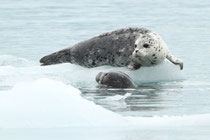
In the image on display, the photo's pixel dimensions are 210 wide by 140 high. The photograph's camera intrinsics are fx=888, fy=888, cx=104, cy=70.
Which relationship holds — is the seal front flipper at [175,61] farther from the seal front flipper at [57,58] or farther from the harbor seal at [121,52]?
the seal front flipper at [57,58]

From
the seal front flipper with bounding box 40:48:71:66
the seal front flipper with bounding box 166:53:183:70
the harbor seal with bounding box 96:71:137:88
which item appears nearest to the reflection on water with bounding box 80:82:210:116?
the harbor seal with bounding box 96:71:137:88

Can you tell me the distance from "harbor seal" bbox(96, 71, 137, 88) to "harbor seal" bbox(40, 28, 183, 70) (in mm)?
727

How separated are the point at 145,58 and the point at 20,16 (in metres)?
10.5

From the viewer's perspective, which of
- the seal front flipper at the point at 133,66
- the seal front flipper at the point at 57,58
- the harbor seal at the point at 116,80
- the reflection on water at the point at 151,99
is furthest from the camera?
the seal front flipper at the point at 57,58

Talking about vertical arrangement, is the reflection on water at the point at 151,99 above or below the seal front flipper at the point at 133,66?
below

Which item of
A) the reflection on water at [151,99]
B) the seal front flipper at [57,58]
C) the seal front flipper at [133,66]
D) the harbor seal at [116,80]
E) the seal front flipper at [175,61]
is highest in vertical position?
the seal front flipper at [57,58]

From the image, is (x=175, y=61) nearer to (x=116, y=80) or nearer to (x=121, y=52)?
(x=121, y=52)

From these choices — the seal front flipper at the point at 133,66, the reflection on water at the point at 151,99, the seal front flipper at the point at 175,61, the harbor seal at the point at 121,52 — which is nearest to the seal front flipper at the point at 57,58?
the harbor seal at the point at 121,52

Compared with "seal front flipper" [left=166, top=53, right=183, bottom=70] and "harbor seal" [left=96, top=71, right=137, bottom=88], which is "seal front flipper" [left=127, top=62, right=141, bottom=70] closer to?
"seal front flipper" [left=166, top=53, right=183, bottom=70]

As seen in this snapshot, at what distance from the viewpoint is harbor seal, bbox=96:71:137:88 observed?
33.4ft

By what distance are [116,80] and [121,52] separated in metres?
1.38

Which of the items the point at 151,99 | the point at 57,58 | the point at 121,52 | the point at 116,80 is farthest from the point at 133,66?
the point at 151,99

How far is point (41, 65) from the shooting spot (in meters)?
12.1

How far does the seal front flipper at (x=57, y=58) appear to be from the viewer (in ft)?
40.2
